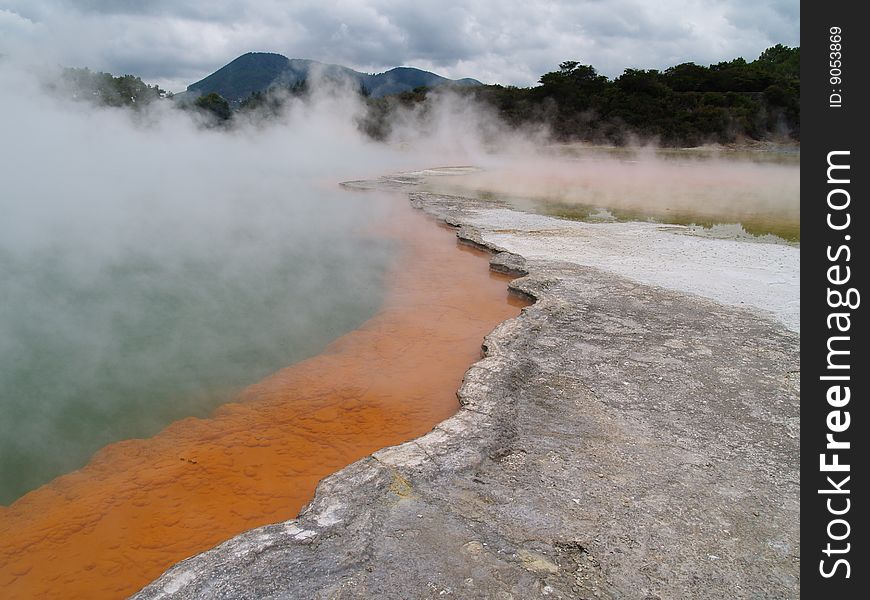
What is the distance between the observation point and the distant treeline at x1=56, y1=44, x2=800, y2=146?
973 inches

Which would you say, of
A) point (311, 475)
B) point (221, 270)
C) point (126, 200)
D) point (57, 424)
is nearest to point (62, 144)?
point (126, 200)

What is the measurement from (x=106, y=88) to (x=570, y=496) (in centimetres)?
2213

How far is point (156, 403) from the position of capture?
3.65 meters

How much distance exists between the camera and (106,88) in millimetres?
19688

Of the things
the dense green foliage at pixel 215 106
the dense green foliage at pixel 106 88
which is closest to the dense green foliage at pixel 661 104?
the dense green foliage at pixel 215 106

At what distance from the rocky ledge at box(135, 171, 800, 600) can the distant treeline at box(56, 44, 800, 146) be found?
2234cm

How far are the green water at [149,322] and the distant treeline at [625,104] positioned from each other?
56.7 ft

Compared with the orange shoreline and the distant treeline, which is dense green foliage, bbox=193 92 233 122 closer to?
the distant treeline

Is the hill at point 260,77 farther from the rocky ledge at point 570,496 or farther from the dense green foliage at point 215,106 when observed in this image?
the rocky ledge at point 570,496

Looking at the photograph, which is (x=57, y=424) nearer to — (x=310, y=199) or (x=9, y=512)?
(x=9, y=512)

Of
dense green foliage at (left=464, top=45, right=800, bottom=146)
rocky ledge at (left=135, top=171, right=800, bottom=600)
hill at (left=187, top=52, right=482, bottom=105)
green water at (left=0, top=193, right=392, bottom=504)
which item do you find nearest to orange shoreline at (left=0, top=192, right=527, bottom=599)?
green water at (left=0, top=193, right=392, bottom=504)

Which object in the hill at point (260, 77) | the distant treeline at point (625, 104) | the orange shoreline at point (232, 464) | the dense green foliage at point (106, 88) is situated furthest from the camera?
the hill at point (260, 77)

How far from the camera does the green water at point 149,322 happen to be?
3.46 meters

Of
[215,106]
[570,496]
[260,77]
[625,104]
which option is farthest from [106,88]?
[260,77]
